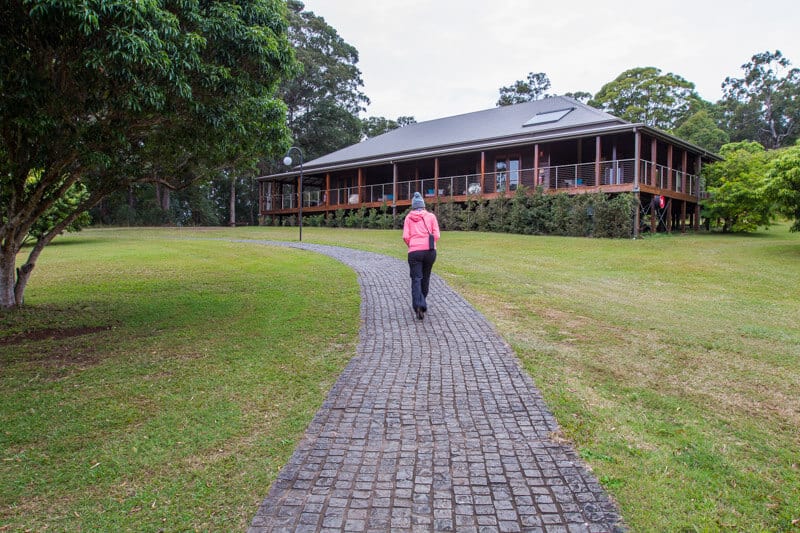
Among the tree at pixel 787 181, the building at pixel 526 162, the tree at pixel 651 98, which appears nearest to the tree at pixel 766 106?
the tree at pixel 651 98

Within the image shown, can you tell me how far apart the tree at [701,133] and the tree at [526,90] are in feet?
45.7

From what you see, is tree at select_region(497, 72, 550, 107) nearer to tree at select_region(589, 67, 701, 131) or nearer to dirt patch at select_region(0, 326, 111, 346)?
tree at select_region(589, 67, 701, 131)

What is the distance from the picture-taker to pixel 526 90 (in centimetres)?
4869

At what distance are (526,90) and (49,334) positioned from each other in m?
48.7

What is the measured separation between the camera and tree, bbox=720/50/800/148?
159 ft

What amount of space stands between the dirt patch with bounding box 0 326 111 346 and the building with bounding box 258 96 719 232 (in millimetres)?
18459

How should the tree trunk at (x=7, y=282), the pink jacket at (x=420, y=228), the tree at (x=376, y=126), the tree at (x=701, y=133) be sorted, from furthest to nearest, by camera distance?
the tree at (x=376, y=126), the tree at (x=701, y=133), the tree trunk at (x=7, y=282), the pink jacket at (x=420, y=228)

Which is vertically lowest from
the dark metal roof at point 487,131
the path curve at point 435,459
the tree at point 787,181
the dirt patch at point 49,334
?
the path curve at point 435,459

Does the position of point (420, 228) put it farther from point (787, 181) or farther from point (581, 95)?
point (581, 95)

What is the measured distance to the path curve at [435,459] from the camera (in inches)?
103

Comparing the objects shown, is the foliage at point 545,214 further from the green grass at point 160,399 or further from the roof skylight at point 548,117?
the green grass at point 160,399

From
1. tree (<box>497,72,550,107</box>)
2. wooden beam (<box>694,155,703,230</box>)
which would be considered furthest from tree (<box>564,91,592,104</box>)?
wooden beam (<box>694,155,703,230</box>)

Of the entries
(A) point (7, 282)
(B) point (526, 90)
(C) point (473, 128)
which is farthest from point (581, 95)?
(A) point (7, 282)

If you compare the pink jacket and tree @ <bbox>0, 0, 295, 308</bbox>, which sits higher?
tree @ <bbox>0, 0, 295, 308</bbox>
